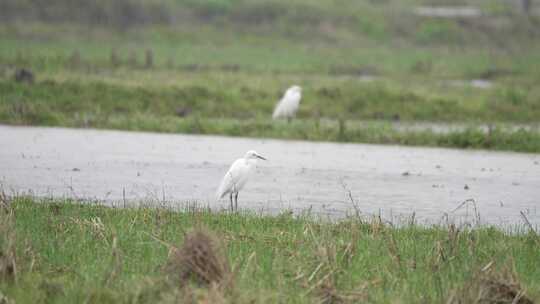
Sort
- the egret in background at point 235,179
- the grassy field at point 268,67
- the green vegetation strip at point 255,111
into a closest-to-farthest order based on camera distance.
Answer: the egret in background at point 235,179, the green vegetation strip at point 255,111, the grassy field at point 268,67

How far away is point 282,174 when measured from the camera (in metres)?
16.2

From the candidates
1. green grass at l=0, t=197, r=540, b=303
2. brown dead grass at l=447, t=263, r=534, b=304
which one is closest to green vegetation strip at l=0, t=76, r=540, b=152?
green grass at l=0, t=197, r=540, b=303

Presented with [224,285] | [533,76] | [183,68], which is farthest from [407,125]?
[224,285]

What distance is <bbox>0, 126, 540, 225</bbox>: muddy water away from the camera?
517 inches

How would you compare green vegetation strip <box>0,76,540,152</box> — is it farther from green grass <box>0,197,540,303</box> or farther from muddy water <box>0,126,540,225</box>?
green grass <box>0,197,540,303</box>

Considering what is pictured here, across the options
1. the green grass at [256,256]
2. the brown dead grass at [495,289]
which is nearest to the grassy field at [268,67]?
the green grass at [256,256]

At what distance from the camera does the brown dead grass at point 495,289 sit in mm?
7691

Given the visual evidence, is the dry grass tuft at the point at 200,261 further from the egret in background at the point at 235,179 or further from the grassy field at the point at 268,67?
the grassy field at the point at 268,67

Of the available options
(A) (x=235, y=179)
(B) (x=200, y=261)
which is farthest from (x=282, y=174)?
(B) (x=200, y=261)

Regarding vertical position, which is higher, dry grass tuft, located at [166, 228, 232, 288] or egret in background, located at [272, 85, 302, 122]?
egret in background, located at [272, 85, 302, 122]

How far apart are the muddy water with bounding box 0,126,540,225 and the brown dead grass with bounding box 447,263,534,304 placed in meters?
4.03

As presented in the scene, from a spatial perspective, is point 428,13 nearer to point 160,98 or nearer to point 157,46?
point 157,46

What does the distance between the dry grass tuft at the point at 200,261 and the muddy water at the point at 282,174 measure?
371cm

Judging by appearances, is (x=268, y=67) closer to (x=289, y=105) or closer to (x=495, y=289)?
(x=289, y=105)
